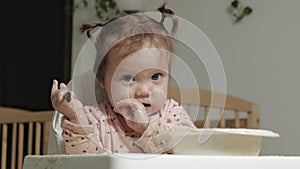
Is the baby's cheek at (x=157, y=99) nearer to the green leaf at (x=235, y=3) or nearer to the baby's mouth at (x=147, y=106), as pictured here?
the baby's mouth at (x=147, y=106)

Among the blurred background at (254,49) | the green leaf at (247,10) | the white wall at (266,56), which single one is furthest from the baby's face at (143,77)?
the green leaf at (247,10)

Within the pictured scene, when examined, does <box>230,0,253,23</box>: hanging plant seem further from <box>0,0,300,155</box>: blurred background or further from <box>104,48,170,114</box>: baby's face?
<box>104,48,170,114</box>: baby's face

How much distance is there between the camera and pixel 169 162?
2.39 feet

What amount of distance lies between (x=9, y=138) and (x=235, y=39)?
4.05ft

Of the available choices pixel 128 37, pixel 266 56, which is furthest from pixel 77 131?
pixel 266 56

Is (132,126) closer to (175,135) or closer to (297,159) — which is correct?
(175,135)

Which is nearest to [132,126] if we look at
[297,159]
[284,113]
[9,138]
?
[297,159]

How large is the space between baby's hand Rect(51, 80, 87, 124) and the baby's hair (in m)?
0.16

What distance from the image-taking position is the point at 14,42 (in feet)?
10.6

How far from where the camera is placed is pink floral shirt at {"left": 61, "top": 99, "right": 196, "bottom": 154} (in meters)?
0.91

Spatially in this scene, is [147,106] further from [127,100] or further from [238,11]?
[238,11]

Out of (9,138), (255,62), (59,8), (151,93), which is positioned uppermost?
(59,8)

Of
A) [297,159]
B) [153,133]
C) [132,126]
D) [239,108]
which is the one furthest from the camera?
[239,108]

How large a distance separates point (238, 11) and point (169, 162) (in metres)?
1.92
